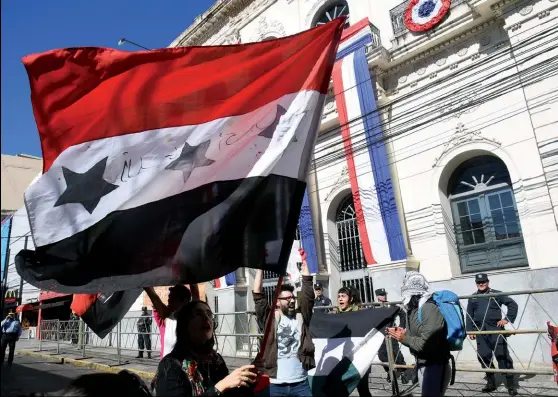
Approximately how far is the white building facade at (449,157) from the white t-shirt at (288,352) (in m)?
5.16

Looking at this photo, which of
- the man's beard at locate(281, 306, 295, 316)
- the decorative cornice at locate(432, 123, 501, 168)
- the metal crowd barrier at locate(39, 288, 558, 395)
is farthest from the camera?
the decorative cornice at locate(432, 123, 501, 168)

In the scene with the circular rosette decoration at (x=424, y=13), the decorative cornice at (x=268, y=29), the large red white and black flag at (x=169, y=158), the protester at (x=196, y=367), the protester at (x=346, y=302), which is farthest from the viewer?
the decorative cornice at (x=268, y=29)

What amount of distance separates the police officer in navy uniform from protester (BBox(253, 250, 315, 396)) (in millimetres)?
3590

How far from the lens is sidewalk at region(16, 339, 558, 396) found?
19.9 feet

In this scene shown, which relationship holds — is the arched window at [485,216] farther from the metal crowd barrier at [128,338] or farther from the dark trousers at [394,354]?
the metal crowd barrier at [128,338]

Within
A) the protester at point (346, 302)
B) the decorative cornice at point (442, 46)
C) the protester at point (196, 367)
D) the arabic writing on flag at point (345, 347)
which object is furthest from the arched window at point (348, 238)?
the protester at point (196, 367)

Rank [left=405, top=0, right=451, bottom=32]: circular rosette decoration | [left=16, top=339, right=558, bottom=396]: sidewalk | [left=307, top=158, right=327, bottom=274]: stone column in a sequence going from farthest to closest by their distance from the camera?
[left=307, top=158, right=327, bottom=274]: stone column < [left=405, top=0, right=451, bottom=32]: circular rosette decoration < [left=16, top=339, right=558, bottom=396]: sidewalk

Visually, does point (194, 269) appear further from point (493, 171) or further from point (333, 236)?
point (333, 236)

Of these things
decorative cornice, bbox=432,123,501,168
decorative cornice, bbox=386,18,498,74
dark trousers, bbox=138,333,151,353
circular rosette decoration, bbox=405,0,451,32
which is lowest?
dark trousers, bbox=138,333,151,353

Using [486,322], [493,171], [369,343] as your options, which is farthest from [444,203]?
[369,343]

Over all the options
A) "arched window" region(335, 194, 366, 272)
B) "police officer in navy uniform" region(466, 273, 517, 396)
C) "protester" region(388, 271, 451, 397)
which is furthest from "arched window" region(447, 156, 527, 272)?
"protester" region(388, 271, 451, 397)

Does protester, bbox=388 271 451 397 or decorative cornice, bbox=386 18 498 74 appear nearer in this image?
protester, bbox=388 271 451 397

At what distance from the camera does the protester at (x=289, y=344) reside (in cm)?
377

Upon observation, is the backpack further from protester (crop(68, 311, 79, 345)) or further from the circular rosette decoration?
protester (crop(68, 311, 79, 345))
